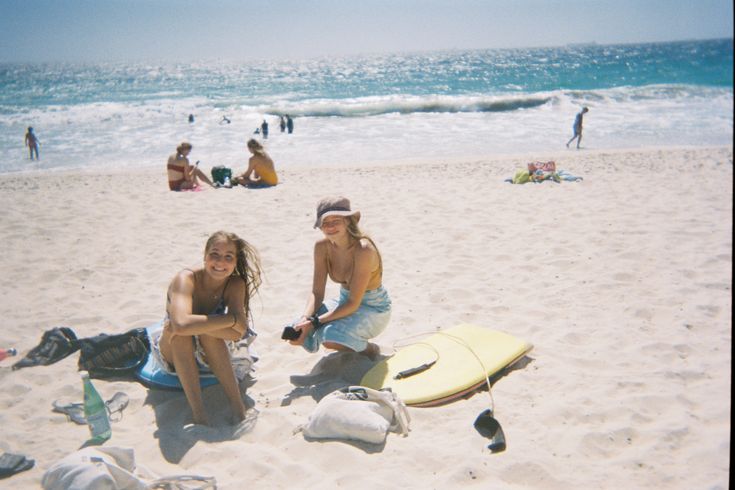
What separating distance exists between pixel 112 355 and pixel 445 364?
7.01ft

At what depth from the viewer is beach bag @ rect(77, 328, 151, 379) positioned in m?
3.34

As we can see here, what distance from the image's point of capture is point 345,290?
3.36 m

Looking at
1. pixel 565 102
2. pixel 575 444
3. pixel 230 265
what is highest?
pixel 565 102

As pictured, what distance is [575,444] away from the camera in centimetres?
248

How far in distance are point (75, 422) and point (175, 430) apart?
23.0 inches

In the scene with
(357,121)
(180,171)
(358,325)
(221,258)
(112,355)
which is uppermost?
(357,121)

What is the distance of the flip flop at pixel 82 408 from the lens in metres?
2.89

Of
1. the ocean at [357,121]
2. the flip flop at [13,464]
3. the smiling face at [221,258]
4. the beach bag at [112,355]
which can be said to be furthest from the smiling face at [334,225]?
the ocean at [357,121]

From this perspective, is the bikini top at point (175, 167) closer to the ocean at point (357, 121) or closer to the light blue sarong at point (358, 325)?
A: the ocean at point (357, 121)

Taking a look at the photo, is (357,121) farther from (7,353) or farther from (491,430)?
(491,430)

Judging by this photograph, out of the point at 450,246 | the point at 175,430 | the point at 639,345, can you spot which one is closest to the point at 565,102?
the point at 450,246

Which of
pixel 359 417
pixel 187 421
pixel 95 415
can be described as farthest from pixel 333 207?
pixel 95 415

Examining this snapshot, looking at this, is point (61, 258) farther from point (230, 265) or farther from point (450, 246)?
→ point (450, 246)

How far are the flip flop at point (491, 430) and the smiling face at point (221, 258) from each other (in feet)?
5.03
